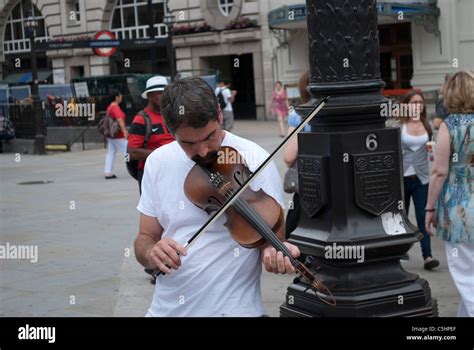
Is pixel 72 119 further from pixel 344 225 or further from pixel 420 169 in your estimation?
pixel 344 225

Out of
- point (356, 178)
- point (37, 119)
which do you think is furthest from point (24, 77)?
point (356, 178)

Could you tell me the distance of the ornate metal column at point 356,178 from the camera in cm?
465

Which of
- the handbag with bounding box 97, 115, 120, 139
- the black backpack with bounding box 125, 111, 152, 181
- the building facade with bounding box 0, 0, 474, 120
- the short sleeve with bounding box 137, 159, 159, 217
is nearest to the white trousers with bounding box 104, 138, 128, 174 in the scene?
the handbag with bounding box 97, 115, 120, 139

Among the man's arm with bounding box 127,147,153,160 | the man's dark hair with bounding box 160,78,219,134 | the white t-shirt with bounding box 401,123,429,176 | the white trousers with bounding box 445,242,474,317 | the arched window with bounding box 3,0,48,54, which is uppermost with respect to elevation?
the arched window with bounding box 3,0,48,54

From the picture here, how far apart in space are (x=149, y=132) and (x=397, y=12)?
21240mm

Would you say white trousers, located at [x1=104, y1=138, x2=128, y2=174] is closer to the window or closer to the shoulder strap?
the shoulder strap

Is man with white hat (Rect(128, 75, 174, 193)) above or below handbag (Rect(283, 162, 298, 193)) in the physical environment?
above

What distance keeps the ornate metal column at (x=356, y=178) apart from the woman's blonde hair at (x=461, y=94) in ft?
3.18

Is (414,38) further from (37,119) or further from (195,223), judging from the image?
(195,223)

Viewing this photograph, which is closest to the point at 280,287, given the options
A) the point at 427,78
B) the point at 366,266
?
the point at 366,266

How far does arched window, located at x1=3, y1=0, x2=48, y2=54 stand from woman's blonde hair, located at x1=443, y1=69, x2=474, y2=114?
3825 centimetres

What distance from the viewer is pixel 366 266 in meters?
4.75

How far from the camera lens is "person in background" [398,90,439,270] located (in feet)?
26.0
